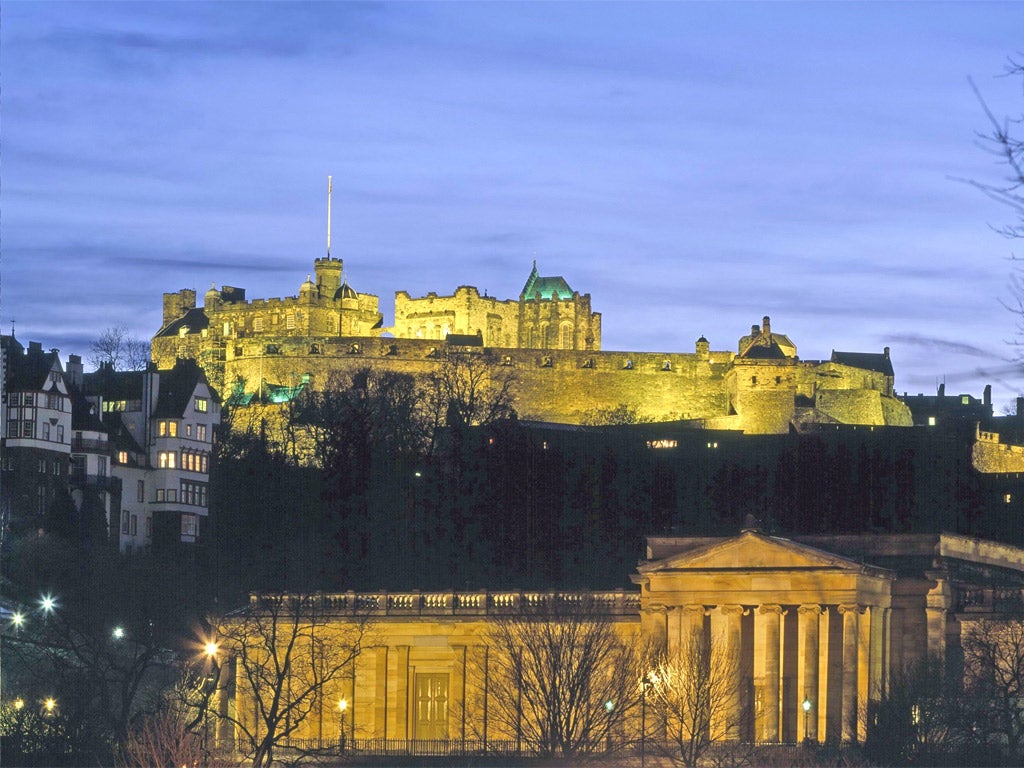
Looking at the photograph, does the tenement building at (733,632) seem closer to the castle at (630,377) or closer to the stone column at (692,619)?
the stone column at (692,619)

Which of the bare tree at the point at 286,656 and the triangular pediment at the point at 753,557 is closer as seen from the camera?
the bare tree at the point at 286,656

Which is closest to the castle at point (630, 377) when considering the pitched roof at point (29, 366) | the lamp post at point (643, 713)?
the pitched roof at point (29, 366)

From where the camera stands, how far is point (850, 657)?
91.6 meters

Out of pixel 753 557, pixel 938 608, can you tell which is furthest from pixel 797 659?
pixel 938 608

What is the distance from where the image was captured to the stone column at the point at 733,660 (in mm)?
88875

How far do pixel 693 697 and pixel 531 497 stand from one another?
168 feet

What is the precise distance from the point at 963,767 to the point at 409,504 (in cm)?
6620

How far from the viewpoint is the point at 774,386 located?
610 feet

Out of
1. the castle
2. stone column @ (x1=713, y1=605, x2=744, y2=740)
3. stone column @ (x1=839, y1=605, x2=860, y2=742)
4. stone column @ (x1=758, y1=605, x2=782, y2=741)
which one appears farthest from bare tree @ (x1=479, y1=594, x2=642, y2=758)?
the castle

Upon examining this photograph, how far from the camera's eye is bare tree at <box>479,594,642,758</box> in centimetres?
8381

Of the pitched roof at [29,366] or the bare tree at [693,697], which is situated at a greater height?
the pitched roof at [29,366]

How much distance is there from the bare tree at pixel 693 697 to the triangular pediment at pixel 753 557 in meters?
3.22

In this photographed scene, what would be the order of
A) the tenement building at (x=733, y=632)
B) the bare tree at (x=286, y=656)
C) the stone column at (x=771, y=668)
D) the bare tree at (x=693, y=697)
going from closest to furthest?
the bare tree at (x=693, y=697) → the bare tree at (x=286, y=656) → the tenement building at (x=733, y=632) → the stone column at (x=771, y=668)

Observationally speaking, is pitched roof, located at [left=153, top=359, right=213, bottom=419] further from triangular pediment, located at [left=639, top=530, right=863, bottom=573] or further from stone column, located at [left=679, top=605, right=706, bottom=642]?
stone column, located at [left=679, top=605, right=706, bottom=642]
